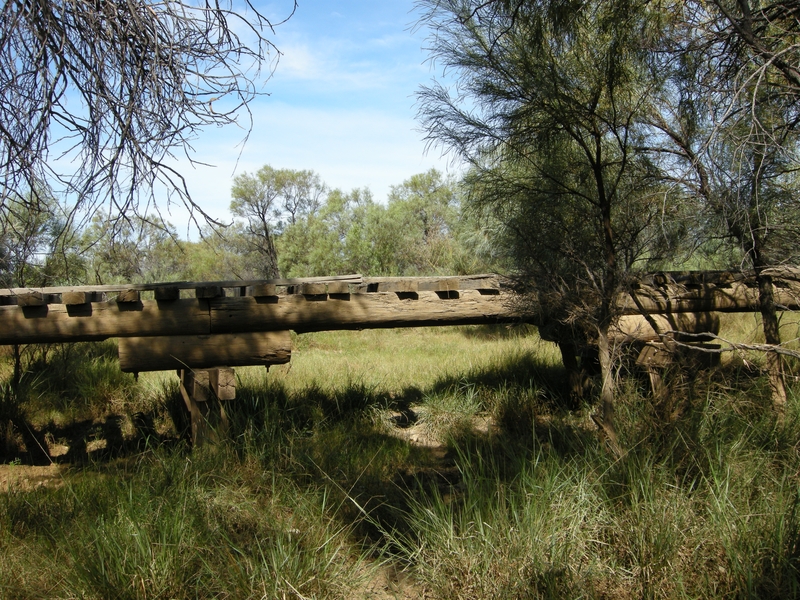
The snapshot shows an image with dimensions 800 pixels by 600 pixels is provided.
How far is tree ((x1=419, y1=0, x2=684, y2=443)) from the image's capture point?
4.45m

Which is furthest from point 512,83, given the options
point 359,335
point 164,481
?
point 359,335

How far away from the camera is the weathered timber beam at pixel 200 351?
5.23m

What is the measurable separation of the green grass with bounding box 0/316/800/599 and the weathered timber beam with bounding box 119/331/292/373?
54cm

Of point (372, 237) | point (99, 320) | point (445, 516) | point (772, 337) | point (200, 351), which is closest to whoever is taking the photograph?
point (445, 516)

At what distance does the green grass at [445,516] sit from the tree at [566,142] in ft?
2.30

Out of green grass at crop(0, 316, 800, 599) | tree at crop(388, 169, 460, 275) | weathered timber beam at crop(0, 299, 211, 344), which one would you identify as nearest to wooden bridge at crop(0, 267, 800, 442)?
weathered timber beam at crop(0, 299, 211, 344)

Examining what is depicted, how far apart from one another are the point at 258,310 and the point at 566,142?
3049 millimetres

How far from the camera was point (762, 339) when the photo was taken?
28.6 ft

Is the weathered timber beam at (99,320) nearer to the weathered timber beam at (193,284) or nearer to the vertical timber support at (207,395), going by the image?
the weathered timber beam at (193,284)

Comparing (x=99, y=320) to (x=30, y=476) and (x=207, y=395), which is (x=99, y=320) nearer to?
(x=207, y=395)

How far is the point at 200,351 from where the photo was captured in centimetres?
532

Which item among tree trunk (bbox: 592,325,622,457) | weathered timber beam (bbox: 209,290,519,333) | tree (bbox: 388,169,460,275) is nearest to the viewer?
tree trunk (bbox: 592,325,622,457)

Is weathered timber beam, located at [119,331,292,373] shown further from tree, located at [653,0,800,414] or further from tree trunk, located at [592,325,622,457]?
tree, located at [653,0,800,414]

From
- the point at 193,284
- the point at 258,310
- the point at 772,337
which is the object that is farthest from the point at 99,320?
the point at 772,337
